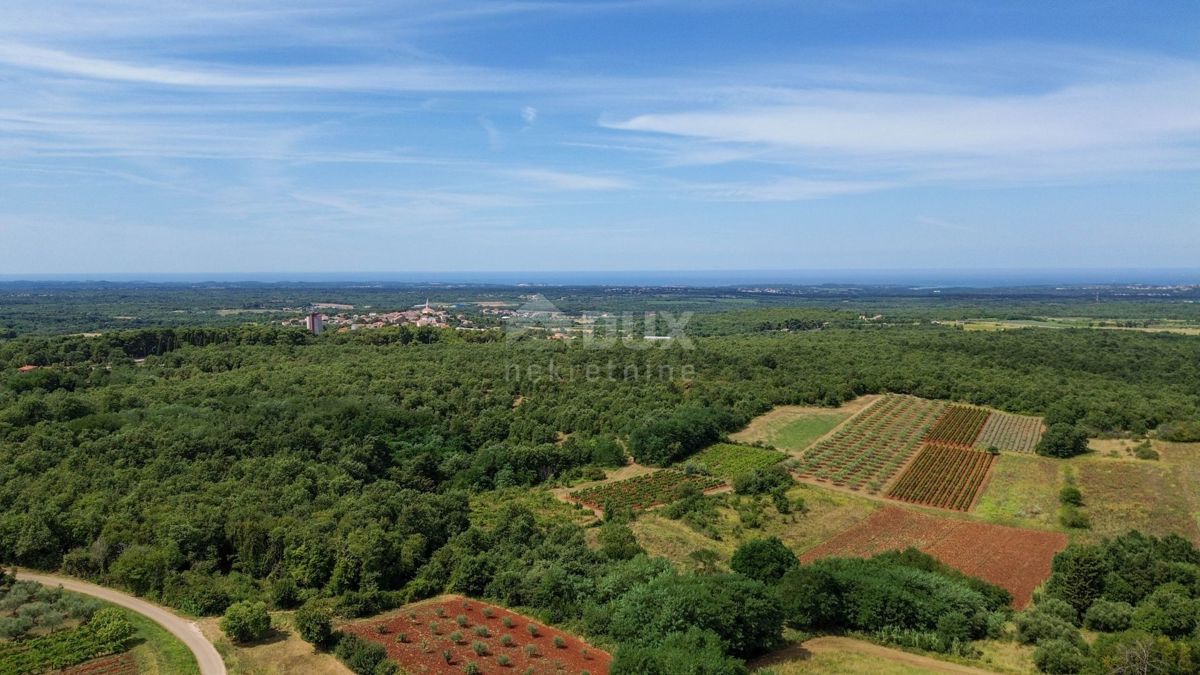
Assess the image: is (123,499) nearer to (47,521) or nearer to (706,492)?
(47,521)

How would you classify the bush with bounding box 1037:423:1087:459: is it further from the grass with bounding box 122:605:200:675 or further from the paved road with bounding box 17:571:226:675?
the grass with bounding box 122:605:200:675

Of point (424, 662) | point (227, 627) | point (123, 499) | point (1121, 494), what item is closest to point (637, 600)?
point (424, 662)

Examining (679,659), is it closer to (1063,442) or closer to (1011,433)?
(1063,442)

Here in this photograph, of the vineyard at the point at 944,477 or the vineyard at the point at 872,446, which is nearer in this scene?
the vineyard at the point at 944,477

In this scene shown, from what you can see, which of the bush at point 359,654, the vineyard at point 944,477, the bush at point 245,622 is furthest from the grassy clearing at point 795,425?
the bush at point 245,622

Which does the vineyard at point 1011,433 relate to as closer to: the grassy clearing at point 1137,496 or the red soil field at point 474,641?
the grassy clearing at point 1137,496
